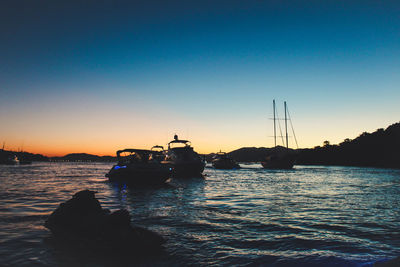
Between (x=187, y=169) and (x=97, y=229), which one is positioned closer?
(x=97, y=229)

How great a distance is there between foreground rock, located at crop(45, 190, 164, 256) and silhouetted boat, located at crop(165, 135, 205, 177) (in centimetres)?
2972

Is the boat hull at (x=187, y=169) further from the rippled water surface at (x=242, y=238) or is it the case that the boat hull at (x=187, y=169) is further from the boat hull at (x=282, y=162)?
the boat hull at (x=282, y=162)

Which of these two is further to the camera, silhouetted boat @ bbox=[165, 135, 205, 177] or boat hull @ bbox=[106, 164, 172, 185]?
silhouetted boat @ bbox=[165, 135, 205, 177]

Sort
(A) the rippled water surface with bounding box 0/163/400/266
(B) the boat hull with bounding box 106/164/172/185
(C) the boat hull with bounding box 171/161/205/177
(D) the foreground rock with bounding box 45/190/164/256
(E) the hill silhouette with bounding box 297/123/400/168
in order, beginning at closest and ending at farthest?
(A) the rippled water surface with bounding box 0/163/400/266
(D) the foreground rock with bounding box 45/190/164/256
(B) the boat hull with bounding box 106/164/172/185
(C) the boat hull with bounding box 171/161/205/177
(E) the hill silhouette with bounding box 297/123/400/168

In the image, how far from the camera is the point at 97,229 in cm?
700

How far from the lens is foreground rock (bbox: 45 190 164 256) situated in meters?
6.27

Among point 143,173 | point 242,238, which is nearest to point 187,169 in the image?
point 143,173

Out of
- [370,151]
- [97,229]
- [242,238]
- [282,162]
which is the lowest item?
[242,238]

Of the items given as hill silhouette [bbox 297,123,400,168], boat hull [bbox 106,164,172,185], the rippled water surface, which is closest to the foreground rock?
the rippled water surface

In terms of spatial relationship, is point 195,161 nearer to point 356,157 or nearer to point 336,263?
point 336,263

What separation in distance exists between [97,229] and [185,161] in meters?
31.9

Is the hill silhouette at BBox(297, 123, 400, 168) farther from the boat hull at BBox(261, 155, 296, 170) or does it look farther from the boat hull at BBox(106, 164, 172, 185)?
the boat hull at BBox(106, 164, 172, 185)

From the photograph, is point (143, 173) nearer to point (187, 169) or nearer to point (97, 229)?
point (187, 169)

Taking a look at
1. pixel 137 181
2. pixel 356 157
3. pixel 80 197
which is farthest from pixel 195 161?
pixel 356 157
